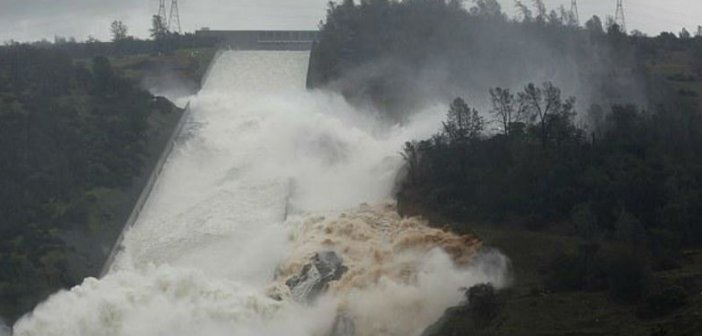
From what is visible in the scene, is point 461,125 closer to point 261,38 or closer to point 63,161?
point 63,161

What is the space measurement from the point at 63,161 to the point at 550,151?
32.2 metres

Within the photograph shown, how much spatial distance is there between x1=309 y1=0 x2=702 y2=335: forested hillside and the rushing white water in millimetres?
2875

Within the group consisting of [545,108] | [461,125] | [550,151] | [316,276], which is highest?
[545,108]

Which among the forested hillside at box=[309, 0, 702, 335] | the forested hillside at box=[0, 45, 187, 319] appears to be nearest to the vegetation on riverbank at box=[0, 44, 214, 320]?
the forested hillside at box=[0, 45, 187, 319]

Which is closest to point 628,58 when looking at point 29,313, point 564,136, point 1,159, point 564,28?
point 564,28

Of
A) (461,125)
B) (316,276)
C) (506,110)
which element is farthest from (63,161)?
(506,110)

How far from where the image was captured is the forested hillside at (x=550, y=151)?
6938 cm

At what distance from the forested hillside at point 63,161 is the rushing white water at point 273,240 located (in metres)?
1.96

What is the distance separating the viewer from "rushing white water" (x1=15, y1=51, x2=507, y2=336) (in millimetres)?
74750

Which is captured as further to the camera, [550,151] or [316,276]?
[550,151]

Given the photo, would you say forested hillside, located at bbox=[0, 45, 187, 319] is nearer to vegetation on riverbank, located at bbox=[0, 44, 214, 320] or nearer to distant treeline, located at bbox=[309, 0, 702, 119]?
vegetation on riverbank, located at bbox=[0, 44, 214, 320]

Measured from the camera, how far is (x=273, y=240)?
8725cm

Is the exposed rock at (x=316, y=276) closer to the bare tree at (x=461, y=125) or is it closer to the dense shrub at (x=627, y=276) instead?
the bare tree at (x=461, y=125)

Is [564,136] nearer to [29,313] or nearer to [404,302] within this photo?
[404,302]
